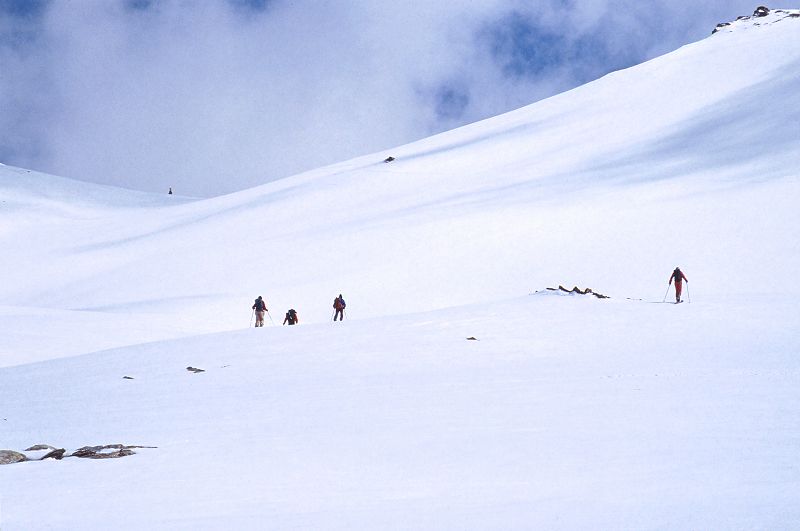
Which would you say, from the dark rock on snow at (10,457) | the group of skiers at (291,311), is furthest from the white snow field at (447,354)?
the group of skiers at (291,311)

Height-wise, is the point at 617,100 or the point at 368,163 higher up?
the point at 617,100

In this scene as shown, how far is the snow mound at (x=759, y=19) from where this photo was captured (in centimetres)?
7038

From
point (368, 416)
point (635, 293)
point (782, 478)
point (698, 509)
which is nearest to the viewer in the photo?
point (698, 509)

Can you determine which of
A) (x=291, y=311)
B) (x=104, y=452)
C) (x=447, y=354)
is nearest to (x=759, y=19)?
(x=291, y=311)

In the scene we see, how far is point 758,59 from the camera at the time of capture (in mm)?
54750

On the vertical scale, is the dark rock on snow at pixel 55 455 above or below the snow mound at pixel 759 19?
below

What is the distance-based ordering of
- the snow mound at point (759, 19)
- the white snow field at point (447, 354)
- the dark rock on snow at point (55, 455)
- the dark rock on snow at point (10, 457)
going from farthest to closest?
the snow mound at point (759, 19) < the dark rock on snow at point (55, 455) < the dark rock on snow at point (10, 457) < the white snow field at point (447, 354)

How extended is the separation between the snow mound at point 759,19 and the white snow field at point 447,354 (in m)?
32.8

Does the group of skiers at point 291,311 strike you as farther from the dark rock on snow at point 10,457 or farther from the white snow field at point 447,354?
the dark rock on snow at point 10,457

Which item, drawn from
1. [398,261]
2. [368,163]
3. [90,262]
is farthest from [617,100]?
[90,262]

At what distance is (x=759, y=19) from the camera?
72.1 metres

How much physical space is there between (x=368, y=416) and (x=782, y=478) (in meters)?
4.20

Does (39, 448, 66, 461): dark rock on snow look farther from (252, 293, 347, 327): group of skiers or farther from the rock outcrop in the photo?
(252, 293, 347, 327): group of skiers

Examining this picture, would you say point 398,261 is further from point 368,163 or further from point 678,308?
point 368,163
